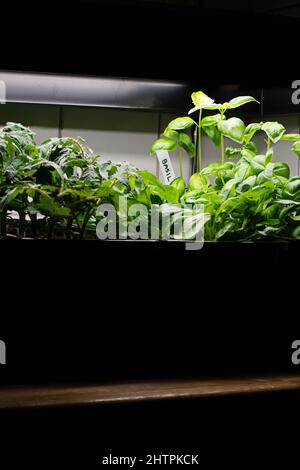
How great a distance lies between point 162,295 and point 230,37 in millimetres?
1000

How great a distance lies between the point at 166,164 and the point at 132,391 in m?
0.56

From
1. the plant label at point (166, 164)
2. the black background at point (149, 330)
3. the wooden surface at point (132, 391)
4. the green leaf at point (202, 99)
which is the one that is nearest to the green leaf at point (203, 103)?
the green leaf at point (202, 99)

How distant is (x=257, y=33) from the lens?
196 centimetres

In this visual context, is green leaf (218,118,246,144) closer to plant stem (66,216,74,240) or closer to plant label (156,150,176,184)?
plant label (156,150,176,184)

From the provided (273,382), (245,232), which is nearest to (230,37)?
(245,232)

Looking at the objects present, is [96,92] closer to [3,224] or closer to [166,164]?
[166,164]

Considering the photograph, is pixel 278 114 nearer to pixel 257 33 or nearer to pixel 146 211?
pixel 257 33

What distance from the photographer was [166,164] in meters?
1.50

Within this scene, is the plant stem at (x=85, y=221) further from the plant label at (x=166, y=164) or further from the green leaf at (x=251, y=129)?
the green leaf at (x=251, y=129)

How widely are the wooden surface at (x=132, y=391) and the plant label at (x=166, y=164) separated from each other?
49 cm

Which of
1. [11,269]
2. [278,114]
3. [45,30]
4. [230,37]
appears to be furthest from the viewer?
[278,114]

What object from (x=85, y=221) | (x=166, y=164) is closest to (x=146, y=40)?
(x=166, y=164)

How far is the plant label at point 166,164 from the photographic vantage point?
148 cm

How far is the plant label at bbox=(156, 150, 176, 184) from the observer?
1480 mm
